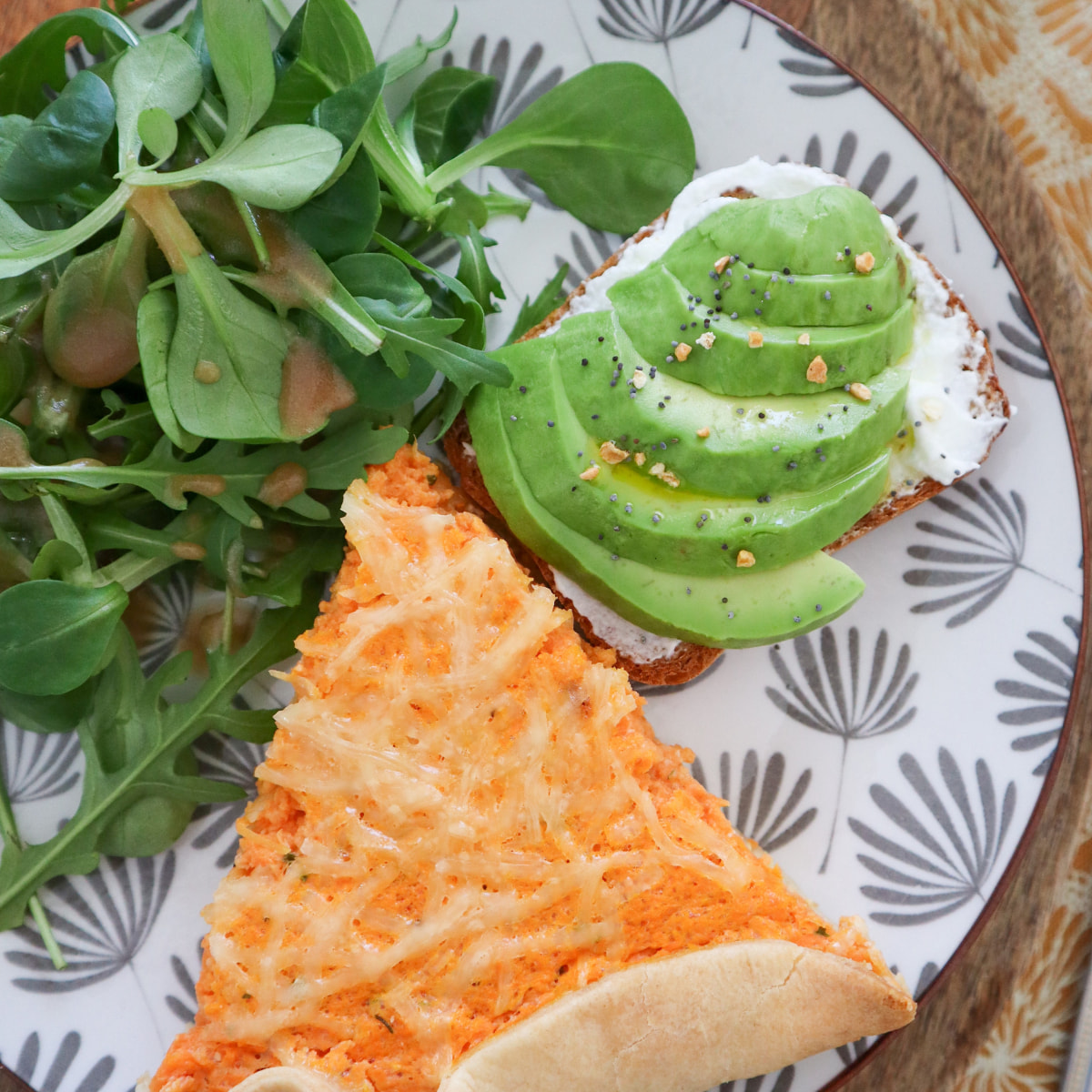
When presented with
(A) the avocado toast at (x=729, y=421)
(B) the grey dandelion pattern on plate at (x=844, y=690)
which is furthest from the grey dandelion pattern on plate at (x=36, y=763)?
(B) the grey dandelion pattern on plate at (x=844, y=690)

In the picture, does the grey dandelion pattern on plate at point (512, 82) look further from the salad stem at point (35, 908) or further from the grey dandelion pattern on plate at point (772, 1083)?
the grey dandelion pattern on plate at point (772, 1083)

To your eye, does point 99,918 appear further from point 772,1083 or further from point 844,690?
point 844,690

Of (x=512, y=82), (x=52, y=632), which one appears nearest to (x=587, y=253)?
(x=512, y=82)

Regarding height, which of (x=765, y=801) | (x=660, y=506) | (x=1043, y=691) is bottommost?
(x=765, y=801)

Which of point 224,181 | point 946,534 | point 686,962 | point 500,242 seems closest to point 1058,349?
point 946,534

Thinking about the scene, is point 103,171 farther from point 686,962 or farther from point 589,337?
point 686,962

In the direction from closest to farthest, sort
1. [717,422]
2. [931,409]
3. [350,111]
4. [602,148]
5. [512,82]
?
[350,111] < [717,422] < [931,409] < [602,148] < [512,82]
